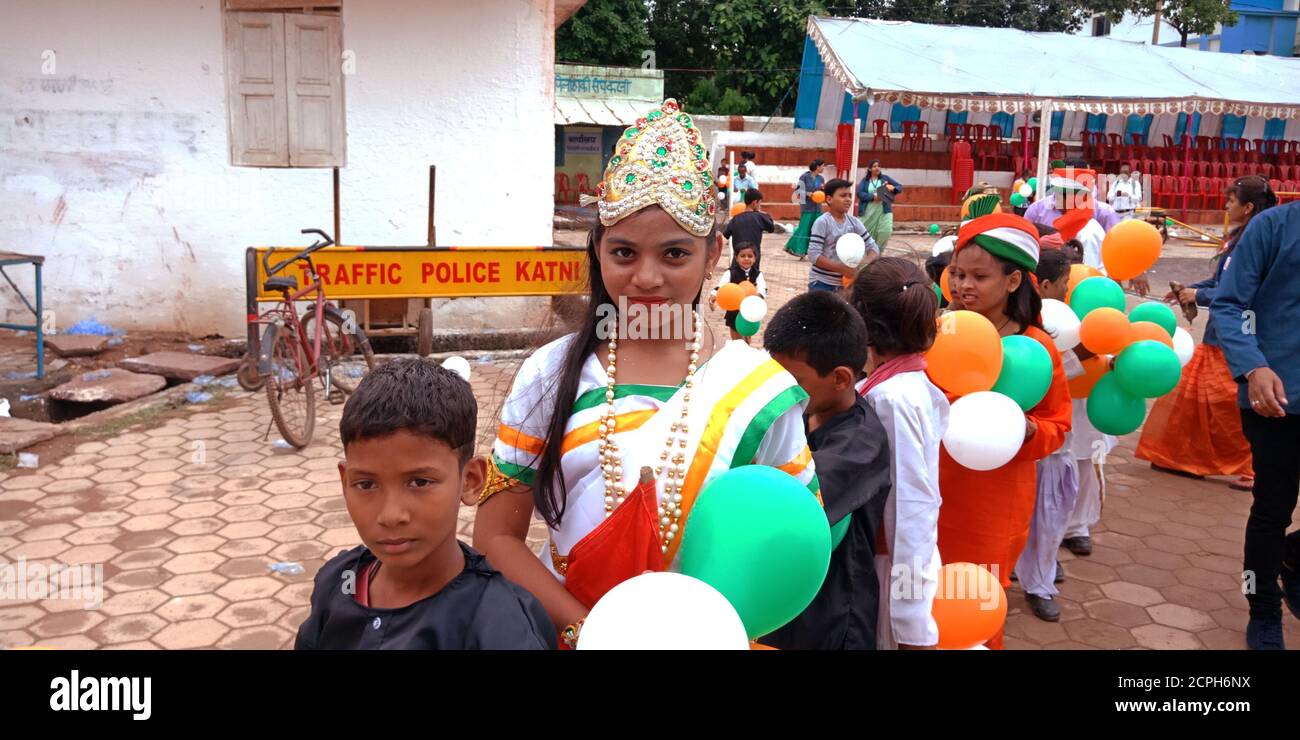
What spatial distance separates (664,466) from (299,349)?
16.1 ft

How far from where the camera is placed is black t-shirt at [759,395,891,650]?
211 cm

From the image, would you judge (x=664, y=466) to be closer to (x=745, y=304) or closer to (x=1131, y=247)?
(x=745, y=304)

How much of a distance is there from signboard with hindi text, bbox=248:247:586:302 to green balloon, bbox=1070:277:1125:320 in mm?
3618

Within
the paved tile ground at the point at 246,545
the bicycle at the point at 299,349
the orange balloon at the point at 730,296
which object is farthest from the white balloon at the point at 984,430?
the bicycle at the point at 299,349

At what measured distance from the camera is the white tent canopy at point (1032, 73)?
758 inches

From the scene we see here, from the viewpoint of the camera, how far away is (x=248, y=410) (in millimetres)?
6465

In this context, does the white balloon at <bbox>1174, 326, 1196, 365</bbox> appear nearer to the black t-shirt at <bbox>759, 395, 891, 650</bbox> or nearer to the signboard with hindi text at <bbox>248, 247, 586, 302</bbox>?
the black t-shirt at <bbox>759, 395, 891, 650</bbox>

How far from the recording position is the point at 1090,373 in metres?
4.18

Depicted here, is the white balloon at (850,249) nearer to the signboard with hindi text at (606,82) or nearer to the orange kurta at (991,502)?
the orange kurta at (991,502)

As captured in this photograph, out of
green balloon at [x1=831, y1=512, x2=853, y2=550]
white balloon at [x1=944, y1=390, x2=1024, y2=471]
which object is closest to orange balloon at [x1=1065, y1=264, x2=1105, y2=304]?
white balloon at [x1=944, y1=390, x2=1024, y2=471]

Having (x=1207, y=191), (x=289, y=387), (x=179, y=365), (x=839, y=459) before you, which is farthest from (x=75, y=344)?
(x=1207, y=191)

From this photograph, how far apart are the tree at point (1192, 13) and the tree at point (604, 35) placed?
1476cm

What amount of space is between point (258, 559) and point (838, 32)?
1995cm
